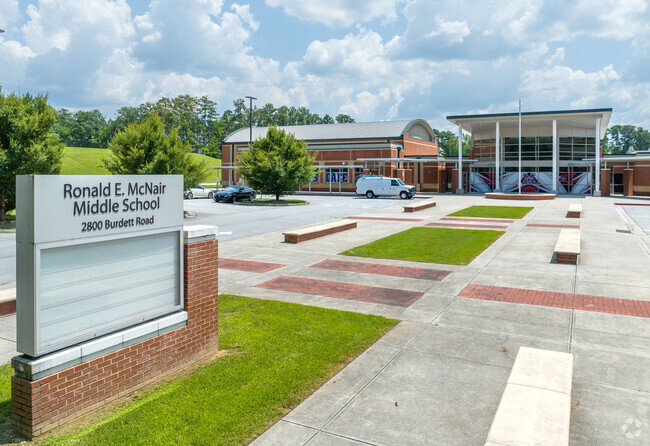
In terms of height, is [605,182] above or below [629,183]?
above

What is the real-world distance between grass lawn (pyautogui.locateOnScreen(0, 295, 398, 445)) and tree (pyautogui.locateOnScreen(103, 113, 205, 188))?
807 inches

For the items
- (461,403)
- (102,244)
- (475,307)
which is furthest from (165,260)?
(475,307)

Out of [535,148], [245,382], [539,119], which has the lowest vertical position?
[245,382]

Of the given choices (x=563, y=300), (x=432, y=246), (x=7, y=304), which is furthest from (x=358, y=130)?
(x=7, y=304)

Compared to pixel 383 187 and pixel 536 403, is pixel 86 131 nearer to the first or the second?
pixel 383 187

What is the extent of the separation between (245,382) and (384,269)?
7745 mm

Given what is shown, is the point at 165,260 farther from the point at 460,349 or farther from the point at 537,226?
the point at 537,226

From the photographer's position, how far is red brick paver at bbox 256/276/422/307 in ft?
34.6

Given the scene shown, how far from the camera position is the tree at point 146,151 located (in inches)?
1093

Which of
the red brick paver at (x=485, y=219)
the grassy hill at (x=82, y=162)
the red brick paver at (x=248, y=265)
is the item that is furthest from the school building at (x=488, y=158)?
the red brick paver at (x=248, y=265)

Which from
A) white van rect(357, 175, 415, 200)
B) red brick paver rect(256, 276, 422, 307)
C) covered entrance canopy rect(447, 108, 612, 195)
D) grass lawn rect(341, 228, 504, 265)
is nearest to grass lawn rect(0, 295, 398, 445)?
red brick paver rect(256, 276, 422, 307)

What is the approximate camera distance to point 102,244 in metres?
5.69

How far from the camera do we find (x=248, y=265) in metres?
14.2

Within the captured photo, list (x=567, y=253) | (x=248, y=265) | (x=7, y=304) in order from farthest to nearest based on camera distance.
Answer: (x=248, y=265) < (x=567, y=253) < (x=7, y=304)
